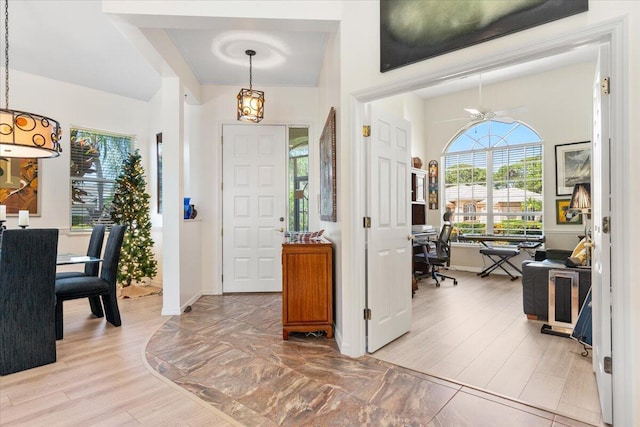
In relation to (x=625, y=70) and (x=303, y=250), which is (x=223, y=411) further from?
(x=625, y=70)

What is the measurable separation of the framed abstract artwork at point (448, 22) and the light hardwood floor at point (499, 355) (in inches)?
87.5

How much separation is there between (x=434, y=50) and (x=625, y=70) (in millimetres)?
1044

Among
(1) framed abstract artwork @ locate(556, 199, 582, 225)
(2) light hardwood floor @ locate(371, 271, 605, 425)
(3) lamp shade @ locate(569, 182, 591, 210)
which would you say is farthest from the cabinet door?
(1) framed abstract artwork @ locate(556, 199, 582, 225)

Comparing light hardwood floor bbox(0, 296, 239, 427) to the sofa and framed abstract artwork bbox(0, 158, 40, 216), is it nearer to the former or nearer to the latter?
framed abstract artwork bbox(0, 158, 40, 216)

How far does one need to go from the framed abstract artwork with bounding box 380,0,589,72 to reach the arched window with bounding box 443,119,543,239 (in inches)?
166

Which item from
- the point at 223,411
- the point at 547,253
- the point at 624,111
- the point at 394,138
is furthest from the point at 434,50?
the point at 547,253

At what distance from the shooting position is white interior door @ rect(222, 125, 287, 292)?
15.9 feet

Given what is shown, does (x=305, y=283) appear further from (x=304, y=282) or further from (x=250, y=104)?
(x=250, y=104)

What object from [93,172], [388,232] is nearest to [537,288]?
[388,232]

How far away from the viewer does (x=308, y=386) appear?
223 cm

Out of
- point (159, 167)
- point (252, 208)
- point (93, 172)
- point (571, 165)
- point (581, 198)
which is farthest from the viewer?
point (571, 165)

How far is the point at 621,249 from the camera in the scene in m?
1.61

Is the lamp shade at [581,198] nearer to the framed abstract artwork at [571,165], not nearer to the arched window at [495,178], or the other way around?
the framed abstract artwork at [571,165]

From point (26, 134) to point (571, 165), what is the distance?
731 centimetres
